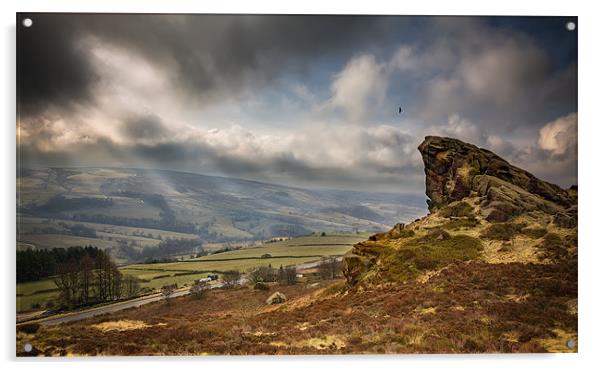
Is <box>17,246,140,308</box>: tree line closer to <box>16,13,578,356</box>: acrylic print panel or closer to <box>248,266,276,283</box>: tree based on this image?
<box>16,13,578,356</box>: acrylic print panel

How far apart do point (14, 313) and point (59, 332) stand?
85 centimetres

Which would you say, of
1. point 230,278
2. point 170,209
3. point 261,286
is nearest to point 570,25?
point 261,286

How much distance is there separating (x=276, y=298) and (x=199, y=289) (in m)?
1.66

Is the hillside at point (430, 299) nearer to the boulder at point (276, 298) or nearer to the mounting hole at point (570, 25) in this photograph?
the boulder at point (276, 298)

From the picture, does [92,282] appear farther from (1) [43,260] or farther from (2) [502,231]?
(2) [502,231]

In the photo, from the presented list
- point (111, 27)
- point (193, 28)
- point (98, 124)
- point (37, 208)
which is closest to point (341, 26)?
point (193, 28)

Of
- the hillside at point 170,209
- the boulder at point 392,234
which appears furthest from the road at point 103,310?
the boulder at point 392,234

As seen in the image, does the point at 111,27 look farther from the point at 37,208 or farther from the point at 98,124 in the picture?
the point at 37,208

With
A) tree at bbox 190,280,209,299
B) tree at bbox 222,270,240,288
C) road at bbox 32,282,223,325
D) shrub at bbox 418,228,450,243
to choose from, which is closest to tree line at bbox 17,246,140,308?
road at bbox 32,282,223,325

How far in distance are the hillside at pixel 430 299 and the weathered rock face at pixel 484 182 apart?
2 cm

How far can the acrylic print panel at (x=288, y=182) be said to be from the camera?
6.33m

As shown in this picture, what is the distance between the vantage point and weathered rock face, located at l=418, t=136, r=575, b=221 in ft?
23.5

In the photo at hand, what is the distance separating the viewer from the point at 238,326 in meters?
6.62

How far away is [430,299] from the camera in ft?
21.7
